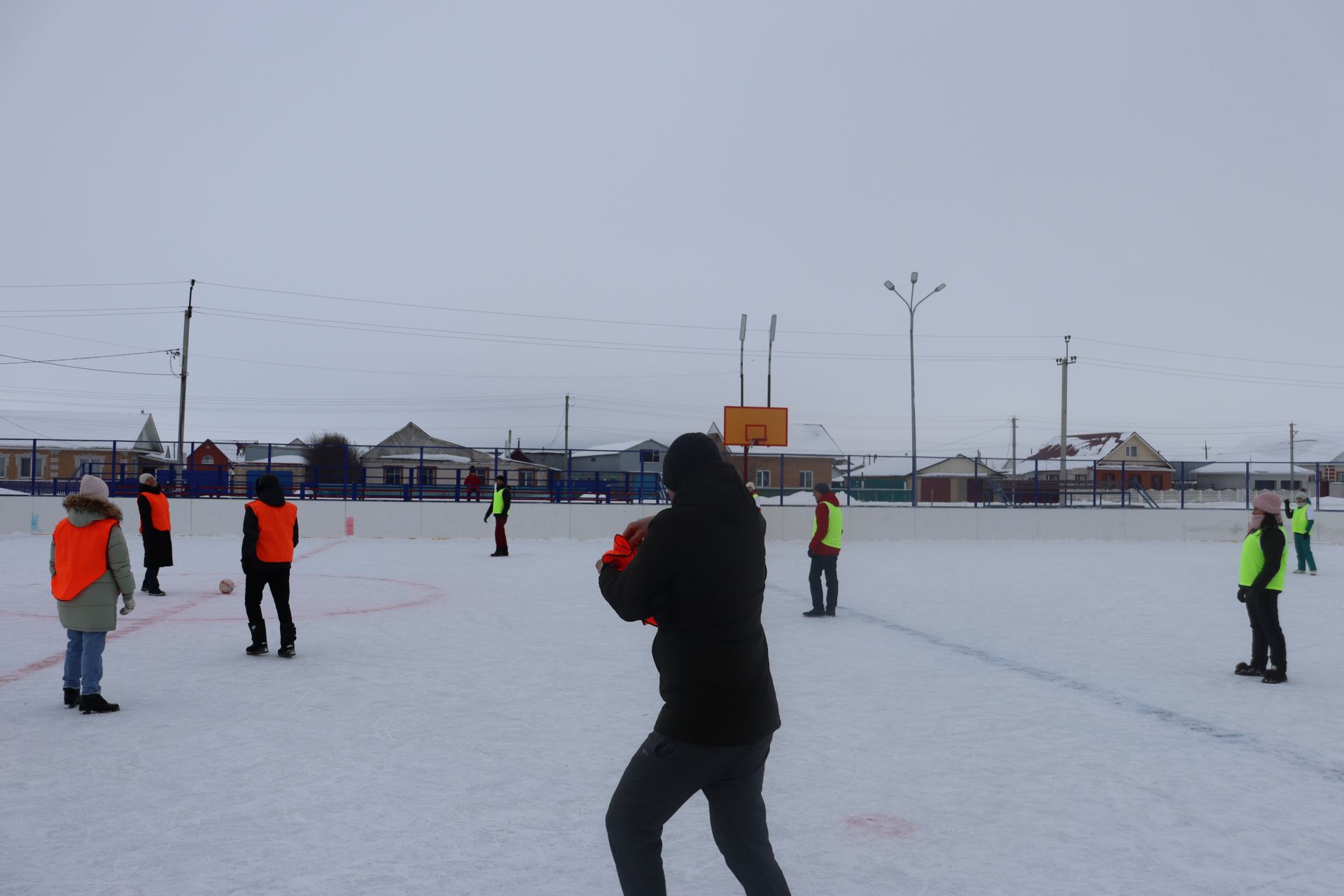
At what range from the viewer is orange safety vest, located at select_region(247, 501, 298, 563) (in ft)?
26.2

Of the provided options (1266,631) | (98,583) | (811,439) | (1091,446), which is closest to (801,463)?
(811,439)

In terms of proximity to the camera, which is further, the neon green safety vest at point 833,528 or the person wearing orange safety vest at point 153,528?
the person wearing orange safety vest at point 153,528

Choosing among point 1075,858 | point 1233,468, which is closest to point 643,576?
point 1075,858

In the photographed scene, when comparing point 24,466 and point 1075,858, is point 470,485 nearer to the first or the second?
point 1075,858

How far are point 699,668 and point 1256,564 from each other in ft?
21.2

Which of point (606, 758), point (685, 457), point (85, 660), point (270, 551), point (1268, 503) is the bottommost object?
point (606, 758)

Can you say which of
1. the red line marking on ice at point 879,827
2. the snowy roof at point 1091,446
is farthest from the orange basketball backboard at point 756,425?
the snowy roof at point 1091,446

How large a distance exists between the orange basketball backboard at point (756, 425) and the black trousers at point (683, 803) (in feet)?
82.1

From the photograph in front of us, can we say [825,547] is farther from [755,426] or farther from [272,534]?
[755,426]

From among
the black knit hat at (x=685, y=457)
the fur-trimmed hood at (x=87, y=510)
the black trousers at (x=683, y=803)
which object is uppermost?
the black knit hat at (x=685, y=457)

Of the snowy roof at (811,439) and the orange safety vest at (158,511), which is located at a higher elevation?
the snowy roof at (811,439)

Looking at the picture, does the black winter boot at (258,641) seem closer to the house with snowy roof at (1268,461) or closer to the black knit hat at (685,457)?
the black knit hat at (685,457)

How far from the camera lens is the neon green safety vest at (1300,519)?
1600 centimetres

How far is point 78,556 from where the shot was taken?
20.3 ft
